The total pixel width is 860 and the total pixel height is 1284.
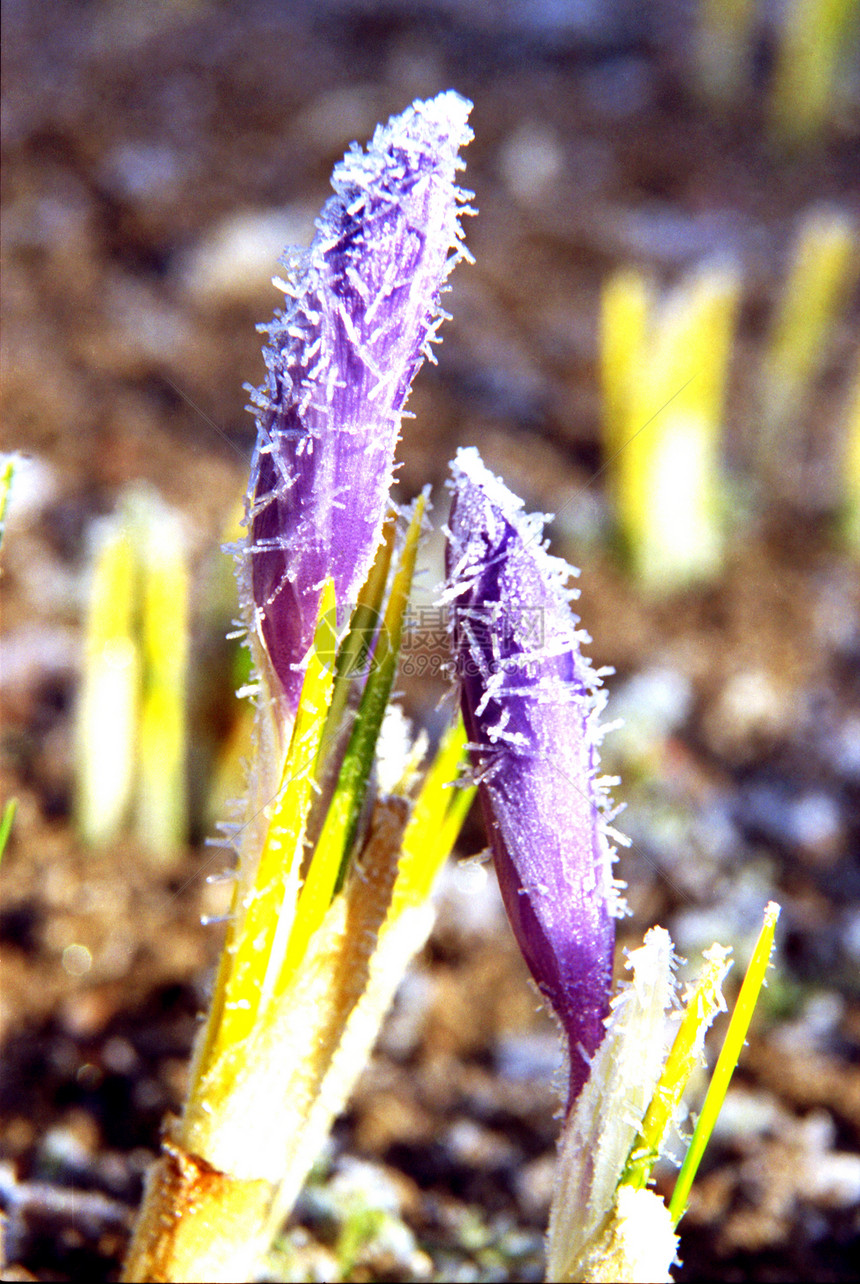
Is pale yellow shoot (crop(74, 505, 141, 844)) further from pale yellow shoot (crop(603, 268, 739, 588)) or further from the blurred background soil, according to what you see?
pale yellow shoot (crop(603, 268, 739, 588))

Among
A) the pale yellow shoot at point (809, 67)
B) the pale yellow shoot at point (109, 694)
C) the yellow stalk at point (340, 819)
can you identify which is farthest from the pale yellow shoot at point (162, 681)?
the pale yellow shoot at point (809, 67)

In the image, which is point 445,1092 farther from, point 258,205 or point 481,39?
point 481,39

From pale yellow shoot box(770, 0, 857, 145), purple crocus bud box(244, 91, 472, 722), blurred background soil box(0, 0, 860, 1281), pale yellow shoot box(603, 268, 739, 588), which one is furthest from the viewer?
pale yellow shoot box(770, 0, 857, 145)

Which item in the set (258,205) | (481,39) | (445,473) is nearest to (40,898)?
(445,473)

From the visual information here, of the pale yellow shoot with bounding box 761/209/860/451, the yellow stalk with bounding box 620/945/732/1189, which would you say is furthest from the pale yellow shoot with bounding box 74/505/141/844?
the pale yellow shoot with bounding box 761/209/860/451

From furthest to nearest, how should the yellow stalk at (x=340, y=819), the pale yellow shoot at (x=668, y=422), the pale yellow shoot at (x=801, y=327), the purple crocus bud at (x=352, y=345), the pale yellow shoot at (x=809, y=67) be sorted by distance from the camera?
1. the pale yellow shoot at (x=809, y=67)
2. the pale yellow shoot at (x=801, y=327)
3. the pale yellow shoot at (x=668, y=422)
4. the yellow stalk at (x=340, y=819)
5. the purple crocus bud at (x=352, y=345)

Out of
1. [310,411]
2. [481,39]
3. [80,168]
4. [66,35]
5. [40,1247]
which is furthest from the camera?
[481,39]

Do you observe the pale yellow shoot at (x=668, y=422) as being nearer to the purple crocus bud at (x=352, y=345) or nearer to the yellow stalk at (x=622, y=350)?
the yellow stalk at (x=622, y=350)
